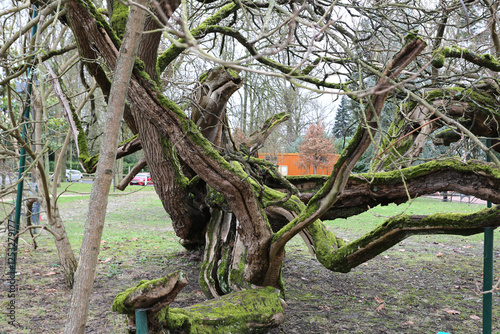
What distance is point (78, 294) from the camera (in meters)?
2.03

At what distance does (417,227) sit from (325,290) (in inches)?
98.7

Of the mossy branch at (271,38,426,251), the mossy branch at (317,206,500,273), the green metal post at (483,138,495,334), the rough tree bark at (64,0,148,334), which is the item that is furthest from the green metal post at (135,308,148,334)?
the green metal post at (483,138,495,334)

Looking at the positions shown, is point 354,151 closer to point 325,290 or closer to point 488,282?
point 488,282

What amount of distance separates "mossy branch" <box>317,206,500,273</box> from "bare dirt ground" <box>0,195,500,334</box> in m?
0.94

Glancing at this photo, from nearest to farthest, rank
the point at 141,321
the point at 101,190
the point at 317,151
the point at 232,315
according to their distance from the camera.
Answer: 1. the point at 101,190
2. the point at 141,321
3. the point at 232,315
4. the point at 317,151

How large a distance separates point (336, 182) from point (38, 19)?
10.7 feet

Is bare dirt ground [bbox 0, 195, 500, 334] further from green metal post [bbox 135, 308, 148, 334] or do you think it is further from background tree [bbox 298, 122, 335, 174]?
background tree [bbox 298, 122, 335, 174]

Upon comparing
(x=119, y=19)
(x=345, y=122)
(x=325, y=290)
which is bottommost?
(x=325, y=290)

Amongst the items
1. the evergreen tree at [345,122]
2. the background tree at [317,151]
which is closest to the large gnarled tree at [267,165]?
the evergreen tree at [345,122]

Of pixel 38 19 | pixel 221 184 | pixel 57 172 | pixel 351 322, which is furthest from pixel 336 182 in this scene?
pixel 57 172

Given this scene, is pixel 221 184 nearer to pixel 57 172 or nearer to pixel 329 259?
pixel 329 259

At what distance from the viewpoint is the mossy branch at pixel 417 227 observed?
11.2 feet

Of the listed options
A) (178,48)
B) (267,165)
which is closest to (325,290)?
(267,165)

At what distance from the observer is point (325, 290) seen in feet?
18.5
